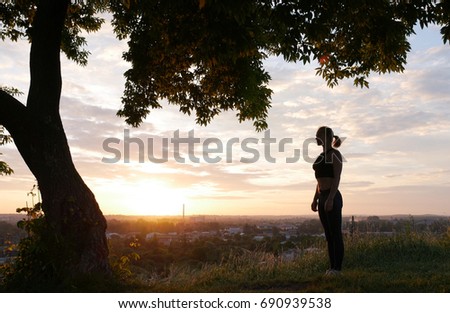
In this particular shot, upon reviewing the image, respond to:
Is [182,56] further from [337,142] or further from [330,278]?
[330,278]

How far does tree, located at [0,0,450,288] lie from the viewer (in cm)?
800

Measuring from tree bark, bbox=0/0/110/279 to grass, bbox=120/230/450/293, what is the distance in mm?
1008

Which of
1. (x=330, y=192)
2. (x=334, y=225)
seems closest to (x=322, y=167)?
(x=330, y=192)

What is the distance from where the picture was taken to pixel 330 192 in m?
8.38

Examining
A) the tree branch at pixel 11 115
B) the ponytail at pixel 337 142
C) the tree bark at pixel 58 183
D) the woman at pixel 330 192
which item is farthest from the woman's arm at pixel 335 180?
the tree branch at pixel 11 115

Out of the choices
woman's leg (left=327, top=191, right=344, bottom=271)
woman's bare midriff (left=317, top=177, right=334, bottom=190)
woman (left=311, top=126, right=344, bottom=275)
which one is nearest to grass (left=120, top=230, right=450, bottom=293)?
woman's leg (left=327, top=191, right=344, bottom=271)

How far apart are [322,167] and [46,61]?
5483 mm

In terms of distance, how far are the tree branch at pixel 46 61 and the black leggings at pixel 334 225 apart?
5.17m

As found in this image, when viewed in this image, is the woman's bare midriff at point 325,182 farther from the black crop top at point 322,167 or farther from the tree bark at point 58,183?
the tree bark at point 58,183

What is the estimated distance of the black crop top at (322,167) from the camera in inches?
332

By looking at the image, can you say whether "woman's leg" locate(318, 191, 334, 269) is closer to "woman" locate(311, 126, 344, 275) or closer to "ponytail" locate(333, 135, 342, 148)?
"woman" locate(311, 126, 344, 275)

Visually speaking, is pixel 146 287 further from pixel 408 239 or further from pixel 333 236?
pixel 408 239

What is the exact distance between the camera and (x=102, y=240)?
862 cm
